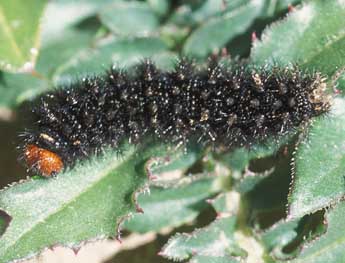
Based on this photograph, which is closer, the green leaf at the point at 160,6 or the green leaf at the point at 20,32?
the green leaf at the point at 20,32

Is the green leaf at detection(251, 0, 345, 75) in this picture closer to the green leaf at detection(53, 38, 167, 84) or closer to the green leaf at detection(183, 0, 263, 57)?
the green leaf at detection(183, 0, 263, 57)

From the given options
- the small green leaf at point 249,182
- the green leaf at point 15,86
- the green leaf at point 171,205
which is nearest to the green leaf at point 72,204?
the green leaf at point 171,205

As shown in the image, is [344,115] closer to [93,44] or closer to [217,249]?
[217,249]

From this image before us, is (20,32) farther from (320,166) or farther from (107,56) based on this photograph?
(320,166)

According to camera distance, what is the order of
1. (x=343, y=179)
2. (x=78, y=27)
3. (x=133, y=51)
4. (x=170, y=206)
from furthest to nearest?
1. (x=78, y=27)
2. (x=133, y=51)
3. (x=170, y=206)
4. (x=343, y=179)

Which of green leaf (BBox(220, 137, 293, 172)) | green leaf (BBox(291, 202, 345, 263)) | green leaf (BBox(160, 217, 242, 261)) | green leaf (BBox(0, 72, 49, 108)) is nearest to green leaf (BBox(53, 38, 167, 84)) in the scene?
green leaf (BBox(0, 72, 49, 108))

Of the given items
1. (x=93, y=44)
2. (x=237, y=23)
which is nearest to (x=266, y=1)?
(x=237, y=23)

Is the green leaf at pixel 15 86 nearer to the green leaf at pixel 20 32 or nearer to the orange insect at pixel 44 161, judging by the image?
the green leaf at pixel 20 32
